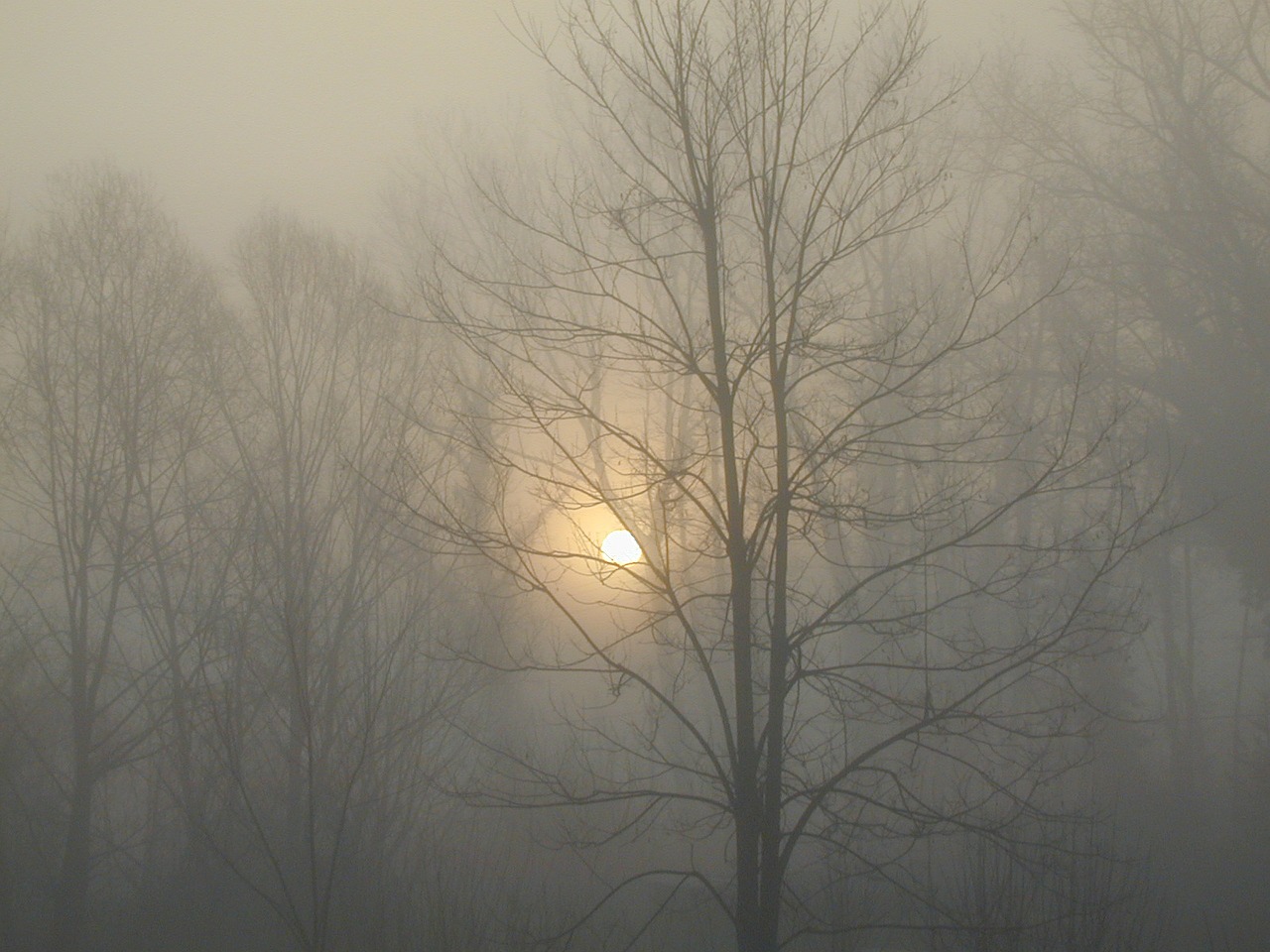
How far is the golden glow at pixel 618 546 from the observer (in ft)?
17.6

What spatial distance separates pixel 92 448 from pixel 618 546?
24.4 feet

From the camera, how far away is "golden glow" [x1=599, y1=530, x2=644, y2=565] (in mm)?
5378

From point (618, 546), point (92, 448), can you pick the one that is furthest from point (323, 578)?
point (618, 546)

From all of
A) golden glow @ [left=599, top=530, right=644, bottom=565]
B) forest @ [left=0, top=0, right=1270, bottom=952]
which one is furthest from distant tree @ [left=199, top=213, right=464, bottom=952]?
golden glow @ [left=599, top=530, right=644, bottom=565]

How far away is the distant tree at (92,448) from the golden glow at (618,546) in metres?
6.35

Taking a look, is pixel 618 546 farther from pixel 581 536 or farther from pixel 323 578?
pixel 323 578

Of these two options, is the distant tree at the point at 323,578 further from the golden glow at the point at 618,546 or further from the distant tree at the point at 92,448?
the golden glow at the point at 618,546

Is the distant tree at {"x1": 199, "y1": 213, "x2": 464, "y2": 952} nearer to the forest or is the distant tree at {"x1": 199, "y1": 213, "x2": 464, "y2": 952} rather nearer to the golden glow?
the forest

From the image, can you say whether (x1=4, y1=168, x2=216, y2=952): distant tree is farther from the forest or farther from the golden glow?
the golden glow

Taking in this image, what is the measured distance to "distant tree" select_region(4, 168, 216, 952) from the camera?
10.1 meters

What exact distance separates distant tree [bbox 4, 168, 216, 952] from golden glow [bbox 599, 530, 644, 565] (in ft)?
20.8

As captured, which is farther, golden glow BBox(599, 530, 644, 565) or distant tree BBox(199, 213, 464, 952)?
distant tree BBox(199, 213, 464, 952)

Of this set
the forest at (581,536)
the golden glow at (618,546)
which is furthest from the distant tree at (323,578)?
the golden glow at (618,546)

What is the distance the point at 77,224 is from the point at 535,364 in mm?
8920
